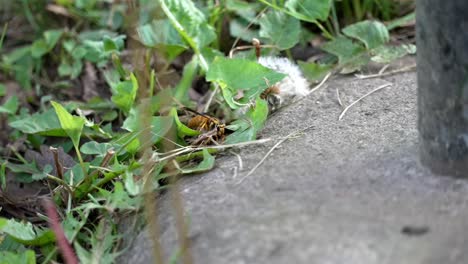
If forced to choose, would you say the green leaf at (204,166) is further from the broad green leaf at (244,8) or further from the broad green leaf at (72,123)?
the broad green leaf at (244,8)

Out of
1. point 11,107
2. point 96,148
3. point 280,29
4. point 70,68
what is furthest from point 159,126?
point 70,68

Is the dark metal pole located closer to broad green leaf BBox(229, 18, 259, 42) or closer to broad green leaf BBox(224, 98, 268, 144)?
broad green leaf BBox(224, 98, 268, 144)

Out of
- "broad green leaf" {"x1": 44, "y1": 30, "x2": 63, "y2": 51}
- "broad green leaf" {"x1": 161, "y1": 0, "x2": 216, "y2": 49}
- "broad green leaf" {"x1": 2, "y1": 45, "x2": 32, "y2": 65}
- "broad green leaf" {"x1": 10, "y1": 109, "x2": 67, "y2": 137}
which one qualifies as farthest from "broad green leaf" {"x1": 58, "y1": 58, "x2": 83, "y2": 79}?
"broad green leaf" {"x1": 161, "y1": 0, "x2": 216, "y2": 49}

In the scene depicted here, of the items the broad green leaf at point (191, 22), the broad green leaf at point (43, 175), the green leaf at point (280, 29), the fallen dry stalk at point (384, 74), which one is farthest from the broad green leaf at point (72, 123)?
the fallen dry stalk at point (384, 74)

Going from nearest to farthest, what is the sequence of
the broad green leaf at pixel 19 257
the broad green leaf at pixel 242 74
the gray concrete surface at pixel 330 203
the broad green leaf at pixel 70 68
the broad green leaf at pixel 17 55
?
the gray concrete surface at pixel 330 203
the broad green leaf at pixel 19 257
the broad green leaf at pixel 242 74
the broad green leaf at pixel 70 68
the broad green leaf at pixel 17 55

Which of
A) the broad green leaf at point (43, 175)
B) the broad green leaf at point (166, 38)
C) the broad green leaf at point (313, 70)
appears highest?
the broad green leaf at point (166, 38)

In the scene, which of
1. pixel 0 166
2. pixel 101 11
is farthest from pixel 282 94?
pixel 101 11

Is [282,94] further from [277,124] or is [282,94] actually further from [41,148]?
[41,148]
